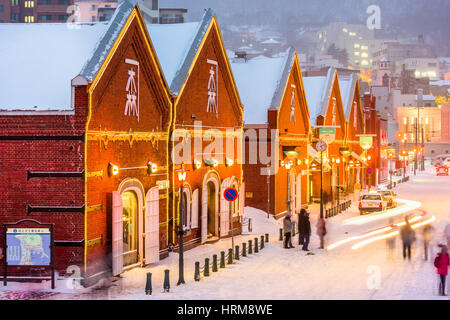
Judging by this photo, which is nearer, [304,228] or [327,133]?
[304,228]

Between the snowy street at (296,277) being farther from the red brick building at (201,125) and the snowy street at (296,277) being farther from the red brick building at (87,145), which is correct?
the red brick building at (201,125)

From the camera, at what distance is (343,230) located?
36.2 m

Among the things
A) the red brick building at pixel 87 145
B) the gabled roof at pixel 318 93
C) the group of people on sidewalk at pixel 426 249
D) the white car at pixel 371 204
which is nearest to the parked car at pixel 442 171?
the gabled roof at pixel 318 93

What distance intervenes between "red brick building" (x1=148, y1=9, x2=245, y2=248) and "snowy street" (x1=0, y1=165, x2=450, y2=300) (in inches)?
60.1

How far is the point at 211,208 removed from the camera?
32.6m

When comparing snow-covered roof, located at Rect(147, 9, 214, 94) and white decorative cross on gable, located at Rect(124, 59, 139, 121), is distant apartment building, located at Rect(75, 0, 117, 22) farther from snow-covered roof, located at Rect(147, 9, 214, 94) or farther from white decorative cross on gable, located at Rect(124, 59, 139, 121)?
white decorative cross on gable, located at Rect(124, 59, 139, 121)

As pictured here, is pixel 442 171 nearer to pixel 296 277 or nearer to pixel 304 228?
pixel 304 228

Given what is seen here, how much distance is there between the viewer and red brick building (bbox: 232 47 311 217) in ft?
134

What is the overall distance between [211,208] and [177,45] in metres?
8.42

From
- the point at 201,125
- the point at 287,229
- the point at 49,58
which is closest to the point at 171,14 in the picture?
the point at 201,125

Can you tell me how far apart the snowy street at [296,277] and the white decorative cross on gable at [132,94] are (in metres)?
5.93

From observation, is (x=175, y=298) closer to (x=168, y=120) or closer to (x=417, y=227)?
(x=168, y=120)

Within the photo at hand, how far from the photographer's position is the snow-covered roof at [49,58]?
21.0m
